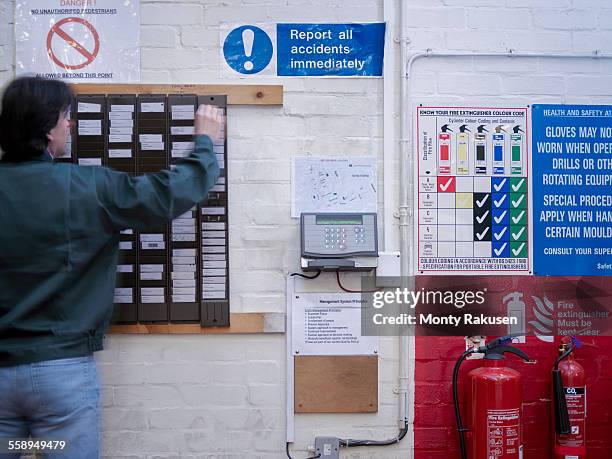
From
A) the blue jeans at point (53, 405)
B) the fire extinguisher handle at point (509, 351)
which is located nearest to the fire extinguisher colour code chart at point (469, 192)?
the fire extinguisher handle at point (509, 351)

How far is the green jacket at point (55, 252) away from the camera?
2006 mm

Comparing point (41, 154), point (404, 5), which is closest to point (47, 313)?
point (41, 154)

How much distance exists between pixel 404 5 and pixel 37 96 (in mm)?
1865

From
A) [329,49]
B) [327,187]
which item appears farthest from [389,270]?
[329,49]

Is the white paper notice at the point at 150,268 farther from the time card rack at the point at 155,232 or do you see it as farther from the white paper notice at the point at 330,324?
the white paper notice at the point at 330,324

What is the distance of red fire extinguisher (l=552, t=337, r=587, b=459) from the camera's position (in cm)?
308

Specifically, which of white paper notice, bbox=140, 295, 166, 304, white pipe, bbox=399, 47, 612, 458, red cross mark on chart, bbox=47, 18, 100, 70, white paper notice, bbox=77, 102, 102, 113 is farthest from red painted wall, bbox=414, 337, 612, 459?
red cross mark on chart, bbox=47, 18, 100, 70

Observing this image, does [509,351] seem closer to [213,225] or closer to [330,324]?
[330,324]

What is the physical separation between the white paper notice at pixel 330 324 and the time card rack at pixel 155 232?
0.37 metres

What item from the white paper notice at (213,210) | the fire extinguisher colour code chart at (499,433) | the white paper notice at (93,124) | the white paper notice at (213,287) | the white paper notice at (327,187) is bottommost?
the fire extinguisher colour code chart at (499,433)

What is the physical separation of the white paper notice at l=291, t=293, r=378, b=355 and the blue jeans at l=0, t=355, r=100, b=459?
1.31 m

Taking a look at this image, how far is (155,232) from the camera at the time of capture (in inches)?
125

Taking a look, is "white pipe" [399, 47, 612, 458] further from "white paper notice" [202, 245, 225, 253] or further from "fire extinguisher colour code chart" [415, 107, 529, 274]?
"white paper notice" [202, 245, 225, 253]

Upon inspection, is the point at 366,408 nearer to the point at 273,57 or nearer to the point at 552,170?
the point at 552,170
